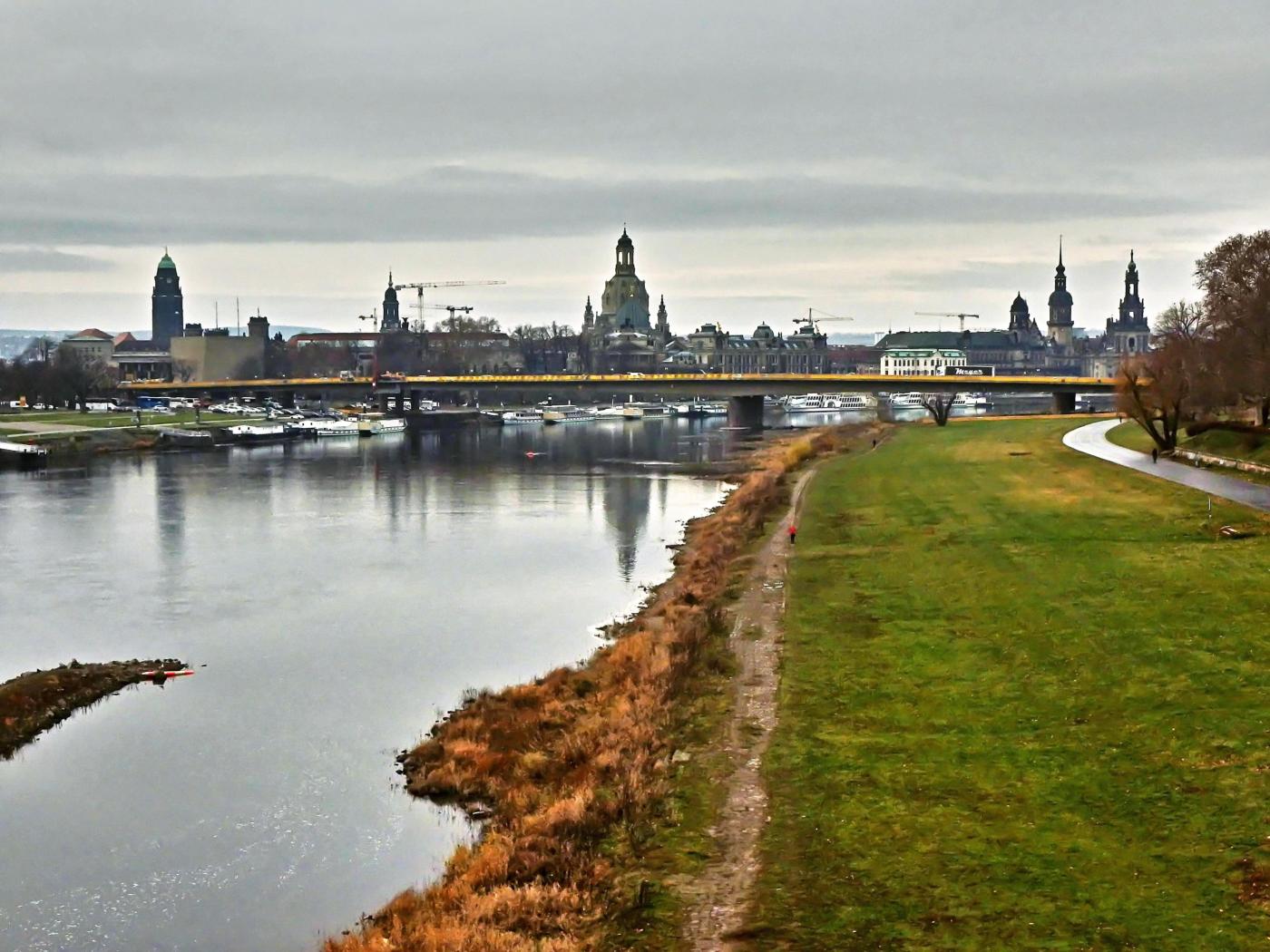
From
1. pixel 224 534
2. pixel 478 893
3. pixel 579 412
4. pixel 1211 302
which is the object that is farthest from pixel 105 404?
pixel 478 893

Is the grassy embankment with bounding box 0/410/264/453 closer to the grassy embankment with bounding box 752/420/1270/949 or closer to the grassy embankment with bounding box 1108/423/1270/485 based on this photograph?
the grassy embankment with bounding box 1108/423/1270/485

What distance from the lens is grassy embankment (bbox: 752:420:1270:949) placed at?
46.6ft

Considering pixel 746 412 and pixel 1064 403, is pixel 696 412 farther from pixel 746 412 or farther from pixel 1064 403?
pixel 1064 403

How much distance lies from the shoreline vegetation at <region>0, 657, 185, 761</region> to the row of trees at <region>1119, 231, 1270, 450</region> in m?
44.6

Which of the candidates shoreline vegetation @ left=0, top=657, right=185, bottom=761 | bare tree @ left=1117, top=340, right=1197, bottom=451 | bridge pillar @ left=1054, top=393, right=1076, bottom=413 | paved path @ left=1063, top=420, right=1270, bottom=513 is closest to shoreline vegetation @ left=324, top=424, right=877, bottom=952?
shoreline vegetation @ left=0, top=657, right=185, bottom=761

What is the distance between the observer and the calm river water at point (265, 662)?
60.2 feet

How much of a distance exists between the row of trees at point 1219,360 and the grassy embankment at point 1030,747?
22872mm

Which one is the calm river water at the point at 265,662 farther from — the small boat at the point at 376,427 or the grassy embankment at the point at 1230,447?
the small boat at the point at 376,427

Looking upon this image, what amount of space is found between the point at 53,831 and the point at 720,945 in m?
11.6

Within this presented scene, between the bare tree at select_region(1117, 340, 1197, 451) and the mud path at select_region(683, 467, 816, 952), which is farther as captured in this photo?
the bare tree at select_region(1117, 340, 1197, 451)

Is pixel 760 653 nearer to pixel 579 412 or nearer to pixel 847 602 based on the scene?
pixel 847 602

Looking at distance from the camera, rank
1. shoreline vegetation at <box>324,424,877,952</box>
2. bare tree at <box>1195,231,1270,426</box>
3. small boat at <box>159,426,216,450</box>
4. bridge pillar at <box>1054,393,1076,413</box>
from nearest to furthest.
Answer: shoreline vegetation at <box>324,424,877,952</box>, bare tree at <box>1195,231,1270,426</box>, small boat at <box>159,426,216,450</box>, bridge pillar at <box>1054,393,1076,413</box>

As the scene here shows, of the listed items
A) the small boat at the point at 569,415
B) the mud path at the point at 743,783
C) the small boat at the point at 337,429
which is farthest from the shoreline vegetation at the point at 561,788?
the small boat at the point at 569,415

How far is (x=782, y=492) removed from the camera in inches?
2451
